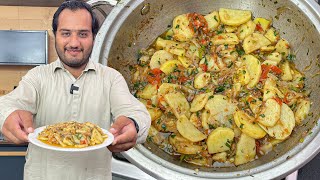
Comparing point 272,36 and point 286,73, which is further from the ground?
point 272,36

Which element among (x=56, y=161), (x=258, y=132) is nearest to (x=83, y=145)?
(x=56, y=161)

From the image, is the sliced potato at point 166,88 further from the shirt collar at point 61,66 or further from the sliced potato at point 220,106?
the shirt collar at point 61,66

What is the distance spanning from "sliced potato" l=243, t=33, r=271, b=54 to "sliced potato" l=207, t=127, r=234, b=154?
12.3 inches

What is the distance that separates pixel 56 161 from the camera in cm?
112

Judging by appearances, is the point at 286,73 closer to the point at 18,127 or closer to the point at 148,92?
the point at 148,92

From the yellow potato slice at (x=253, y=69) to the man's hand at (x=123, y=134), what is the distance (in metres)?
0.62

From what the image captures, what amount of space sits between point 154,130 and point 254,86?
35 centimetres

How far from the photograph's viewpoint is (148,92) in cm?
154

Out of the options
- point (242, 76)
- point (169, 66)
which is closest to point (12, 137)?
point (169, 66)

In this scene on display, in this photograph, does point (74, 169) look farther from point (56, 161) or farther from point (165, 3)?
point (165, 3)

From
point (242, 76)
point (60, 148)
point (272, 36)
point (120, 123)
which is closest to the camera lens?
point (60, 148)

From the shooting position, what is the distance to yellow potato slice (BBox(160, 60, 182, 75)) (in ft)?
5.08

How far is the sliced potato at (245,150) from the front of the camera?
142cm

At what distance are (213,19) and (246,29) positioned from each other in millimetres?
118
